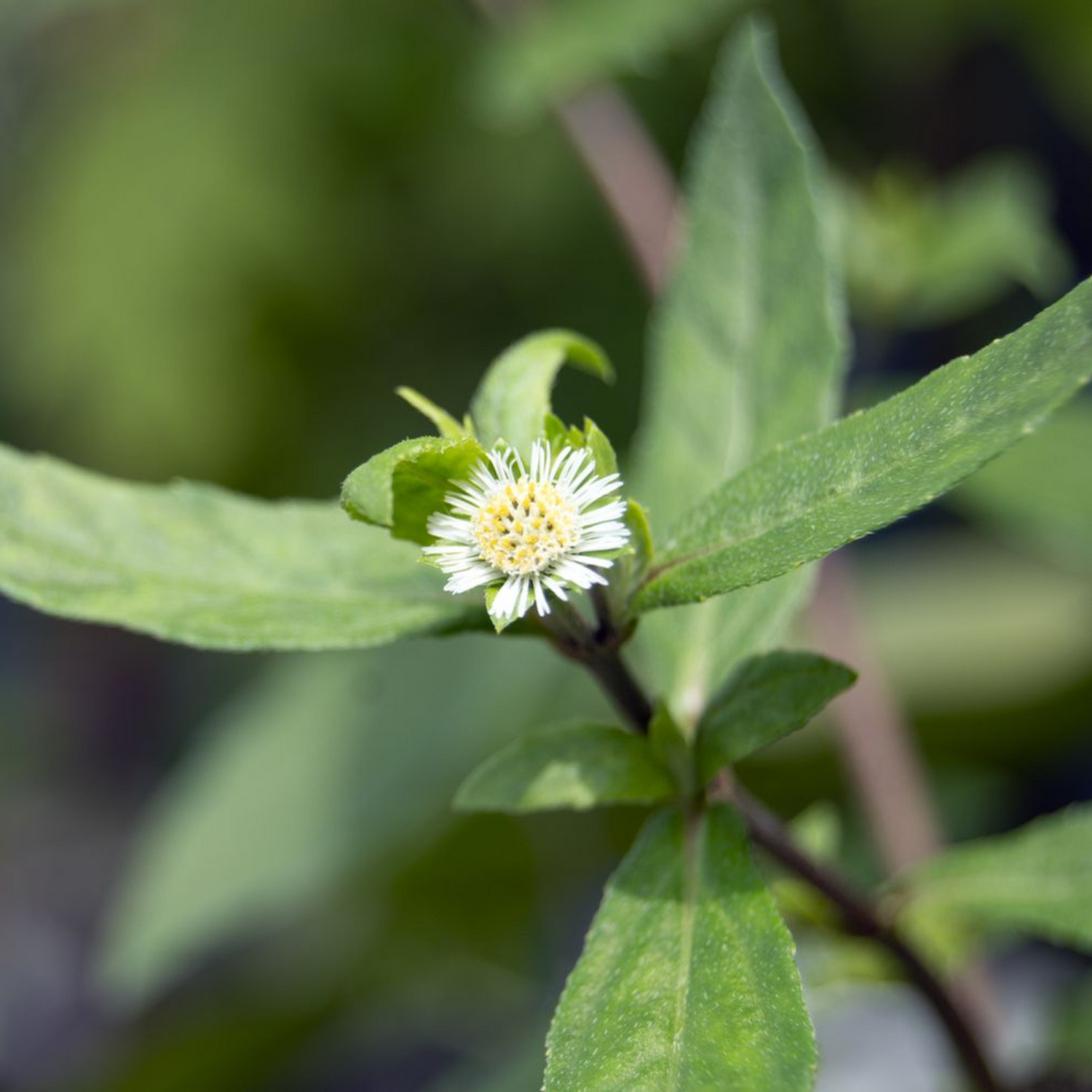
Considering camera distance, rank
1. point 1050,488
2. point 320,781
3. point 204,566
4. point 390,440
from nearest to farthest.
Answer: point 204,566 → point 1050,488 → point 320,781 → point 390,440

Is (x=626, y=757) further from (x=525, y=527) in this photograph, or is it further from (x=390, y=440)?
(x=390, y=440)

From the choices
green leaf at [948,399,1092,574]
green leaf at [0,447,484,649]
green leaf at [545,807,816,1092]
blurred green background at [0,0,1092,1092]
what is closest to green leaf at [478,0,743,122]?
blurred green background at [0,0,1092,1092]

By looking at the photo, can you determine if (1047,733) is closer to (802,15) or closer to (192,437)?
(802,15)

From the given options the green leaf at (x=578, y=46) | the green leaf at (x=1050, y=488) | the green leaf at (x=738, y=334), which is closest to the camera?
the green leaf at (x=738, y=334)

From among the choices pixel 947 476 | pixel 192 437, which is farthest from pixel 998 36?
pixel 947 476

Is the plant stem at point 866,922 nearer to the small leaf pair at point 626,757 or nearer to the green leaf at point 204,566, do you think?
the small leaf pair at point 626,757

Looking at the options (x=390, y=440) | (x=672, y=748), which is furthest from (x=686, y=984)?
(x=390, y=440)

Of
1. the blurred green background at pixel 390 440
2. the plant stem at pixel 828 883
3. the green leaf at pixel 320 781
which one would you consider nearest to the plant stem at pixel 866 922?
the plant stem at pixel 828 883
